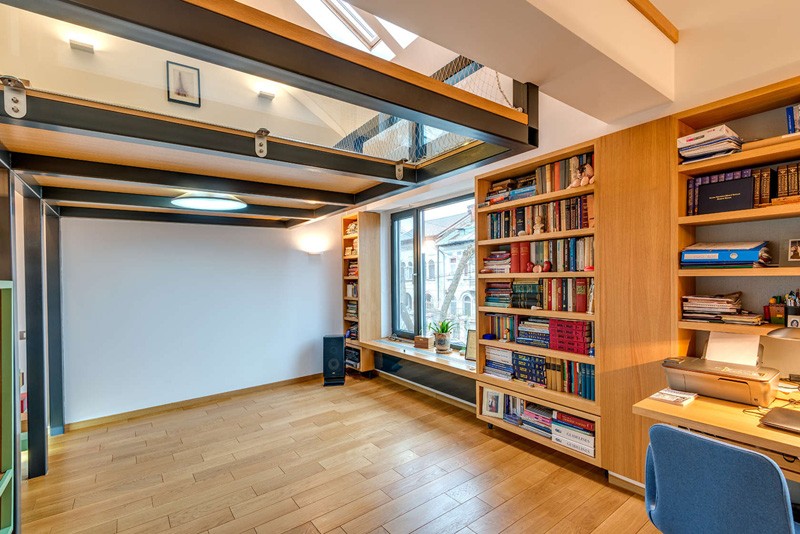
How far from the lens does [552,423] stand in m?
2.79

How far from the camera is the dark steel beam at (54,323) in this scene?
11.6ft

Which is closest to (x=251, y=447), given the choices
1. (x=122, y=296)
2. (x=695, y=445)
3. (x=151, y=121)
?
(x=122, y=296)

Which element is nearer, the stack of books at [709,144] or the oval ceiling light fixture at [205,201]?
the stack of books at [709,144]

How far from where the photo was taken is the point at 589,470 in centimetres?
265

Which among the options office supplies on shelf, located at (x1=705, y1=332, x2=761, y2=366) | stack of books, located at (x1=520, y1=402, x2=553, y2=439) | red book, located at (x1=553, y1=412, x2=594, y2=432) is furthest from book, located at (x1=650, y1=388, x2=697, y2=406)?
stack of books, located at (x1=520, y1=402, x2=553, y2=439)

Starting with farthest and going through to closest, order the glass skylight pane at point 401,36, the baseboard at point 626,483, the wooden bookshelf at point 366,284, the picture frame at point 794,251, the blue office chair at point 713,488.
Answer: the wooden bookshelf at point 366,284
the glass skylight pane at point 401,36
the baseboard at point 626,483
the picture frame at point 794,251
the blue office chair at point 713,488

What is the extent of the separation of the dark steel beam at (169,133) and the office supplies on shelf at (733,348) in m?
2.28

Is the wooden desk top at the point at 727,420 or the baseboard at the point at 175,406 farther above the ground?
the wooden desk top at the point at 727,420

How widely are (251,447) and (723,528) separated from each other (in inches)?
125

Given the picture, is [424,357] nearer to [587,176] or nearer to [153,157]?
[587,176]

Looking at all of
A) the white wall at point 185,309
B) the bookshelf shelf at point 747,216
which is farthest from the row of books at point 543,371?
the white wall at point 185,309

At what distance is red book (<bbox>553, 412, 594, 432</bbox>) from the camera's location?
8.46 feet

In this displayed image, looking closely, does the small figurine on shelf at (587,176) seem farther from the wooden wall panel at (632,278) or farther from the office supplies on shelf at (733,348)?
the office supplies on shelf at (733,348)

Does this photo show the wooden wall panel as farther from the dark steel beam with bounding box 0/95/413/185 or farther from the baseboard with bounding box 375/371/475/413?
the dark steel beam with bounding box 0/95/413/185
